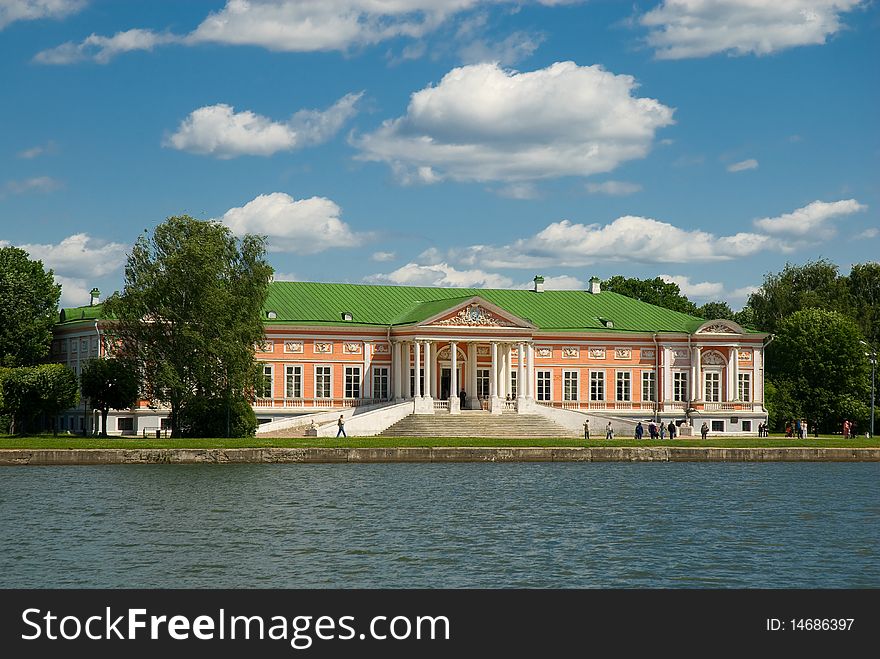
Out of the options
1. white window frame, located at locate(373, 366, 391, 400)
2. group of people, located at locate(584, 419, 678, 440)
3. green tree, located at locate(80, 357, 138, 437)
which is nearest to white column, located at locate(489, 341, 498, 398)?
group of people, located at locate(584, 419, 678, 440)

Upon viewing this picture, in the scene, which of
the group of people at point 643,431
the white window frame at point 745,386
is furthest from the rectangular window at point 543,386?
the white window frame at point 745,386

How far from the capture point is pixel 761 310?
10169 cm

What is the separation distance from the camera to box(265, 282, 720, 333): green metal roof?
3009 inches

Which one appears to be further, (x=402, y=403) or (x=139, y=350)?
(x=402, y=403)

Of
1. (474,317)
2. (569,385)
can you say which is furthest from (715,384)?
(474,317)

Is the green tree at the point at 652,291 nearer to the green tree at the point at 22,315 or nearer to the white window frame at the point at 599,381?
the white window frame at the point at 599,381

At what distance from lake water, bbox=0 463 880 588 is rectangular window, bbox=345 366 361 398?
24.7 metres

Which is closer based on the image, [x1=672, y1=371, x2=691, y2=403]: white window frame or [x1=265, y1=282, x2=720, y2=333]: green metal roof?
[x1=265, y1=282, x2=720, y2=333]: green metal roof

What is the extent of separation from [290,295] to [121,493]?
38.1 metres

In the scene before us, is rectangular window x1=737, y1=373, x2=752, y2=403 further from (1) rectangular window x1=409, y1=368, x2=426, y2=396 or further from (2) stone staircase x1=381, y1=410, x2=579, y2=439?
(1) rectangular window x1=409, y1=368, x2=426, y2=396

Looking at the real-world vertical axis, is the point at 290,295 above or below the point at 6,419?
above

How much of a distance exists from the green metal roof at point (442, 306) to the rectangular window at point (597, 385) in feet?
8.85
